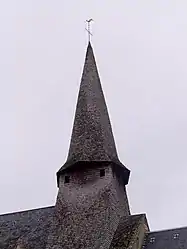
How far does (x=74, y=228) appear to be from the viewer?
36.3m

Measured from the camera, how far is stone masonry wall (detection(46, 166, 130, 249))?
35531 millimetres

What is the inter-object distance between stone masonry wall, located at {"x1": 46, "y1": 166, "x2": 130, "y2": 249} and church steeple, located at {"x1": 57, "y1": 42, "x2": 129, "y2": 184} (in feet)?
2.61

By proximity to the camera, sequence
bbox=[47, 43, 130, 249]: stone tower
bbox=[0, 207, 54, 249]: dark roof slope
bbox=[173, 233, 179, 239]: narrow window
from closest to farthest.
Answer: bbox=[173, 233, 179, 239]: narrow window → bbox=[47, 43, 130, 249]: stone tower → bbox=[0, 207, 54, 249]: dark roof slope

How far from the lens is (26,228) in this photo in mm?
39812

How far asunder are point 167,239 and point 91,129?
8087 mm

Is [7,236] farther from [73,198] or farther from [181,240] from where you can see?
[181,240]

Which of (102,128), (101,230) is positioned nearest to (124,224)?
(101,230)

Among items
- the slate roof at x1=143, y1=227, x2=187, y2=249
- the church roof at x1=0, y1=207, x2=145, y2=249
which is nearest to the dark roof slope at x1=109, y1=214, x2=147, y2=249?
the church roof at x1=0, y1=207, x2=145, y2=249

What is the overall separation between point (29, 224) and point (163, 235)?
846cm

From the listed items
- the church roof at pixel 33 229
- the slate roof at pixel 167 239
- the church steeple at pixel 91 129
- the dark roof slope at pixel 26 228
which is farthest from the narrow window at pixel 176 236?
the dark roof slope at pixel 26 228

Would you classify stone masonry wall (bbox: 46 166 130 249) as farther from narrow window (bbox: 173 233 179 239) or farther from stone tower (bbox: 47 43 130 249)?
narrow window (bbox: 173 233 179 239)

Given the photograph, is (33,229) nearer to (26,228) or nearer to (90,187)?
(26,228)

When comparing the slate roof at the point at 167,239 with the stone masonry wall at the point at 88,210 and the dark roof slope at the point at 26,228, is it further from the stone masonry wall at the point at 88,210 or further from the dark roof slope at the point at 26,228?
the dark roof slope at the point at 26,228

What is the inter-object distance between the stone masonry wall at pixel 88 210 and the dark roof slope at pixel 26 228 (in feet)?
5.13
